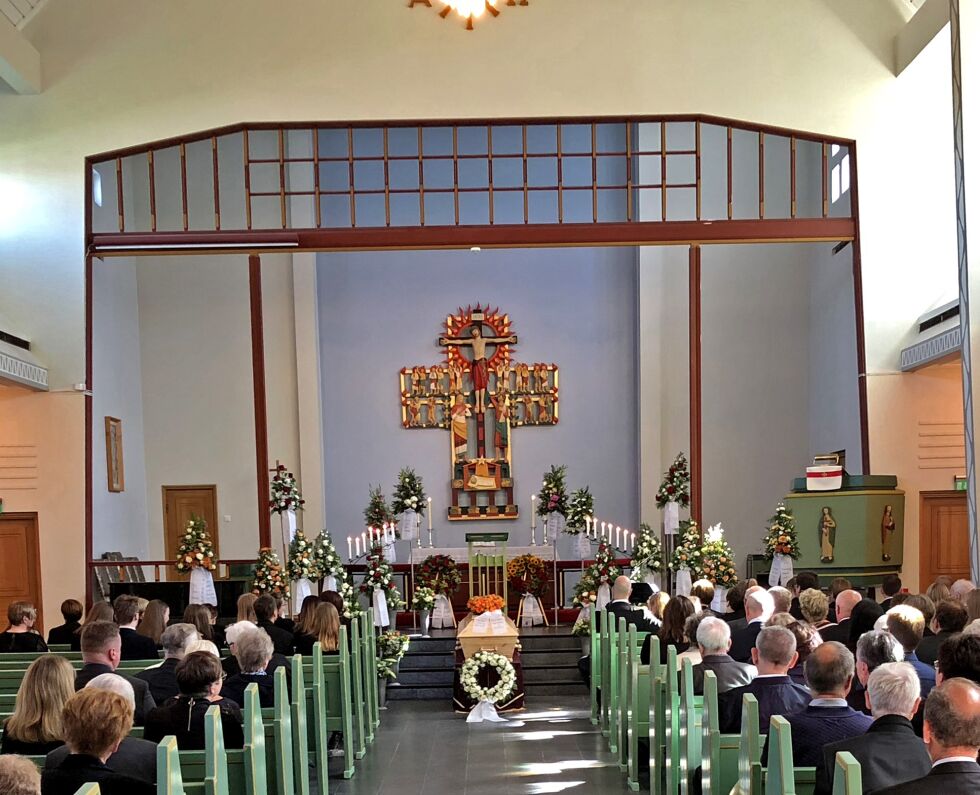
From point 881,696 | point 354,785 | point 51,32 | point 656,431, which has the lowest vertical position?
point 354,785

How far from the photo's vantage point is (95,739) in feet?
11.3

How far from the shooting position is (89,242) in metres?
12.2

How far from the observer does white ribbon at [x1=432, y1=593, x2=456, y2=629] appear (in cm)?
1216

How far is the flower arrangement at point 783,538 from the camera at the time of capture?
35.3 feet

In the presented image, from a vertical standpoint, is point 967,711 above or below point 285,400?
below

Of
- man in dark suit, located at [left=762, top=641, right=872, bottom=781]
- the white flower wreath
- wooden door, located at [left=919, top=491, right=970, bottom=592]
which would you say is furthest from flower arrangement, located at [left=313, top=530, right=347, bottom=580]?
man in dark suit, located at [left=762, top=641, right=872, bottom=781]

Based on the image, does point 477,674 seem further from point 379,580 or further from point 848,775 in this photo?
point 848,775

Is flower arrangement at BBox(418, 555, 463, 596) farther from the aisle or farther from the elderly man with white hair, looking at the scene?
the elderly man with white hair

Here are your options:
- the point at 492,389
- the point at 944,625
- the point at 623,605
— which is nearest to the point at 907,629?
the point at 944,625

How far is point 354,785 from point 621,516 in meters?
9.56

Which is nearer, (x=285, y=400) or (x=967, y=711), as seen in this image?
(x=967, y=711)

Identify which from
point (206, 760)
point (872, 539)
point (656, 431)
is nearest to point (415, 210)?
point (656, 431)

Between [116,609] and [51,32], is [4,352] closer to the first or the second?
[51,32]

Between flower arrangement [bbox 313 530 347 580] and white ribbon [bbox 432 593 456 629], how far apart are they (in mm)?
1513
